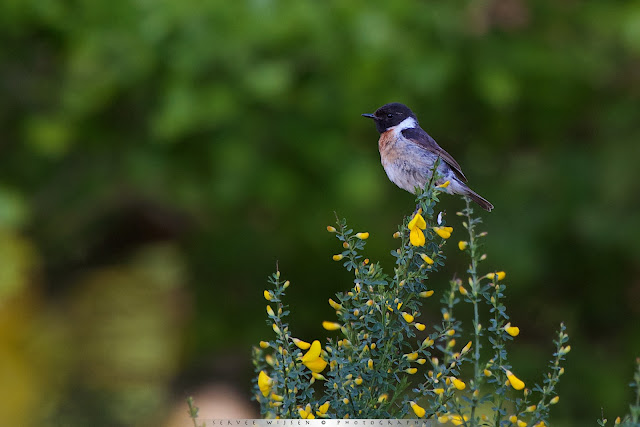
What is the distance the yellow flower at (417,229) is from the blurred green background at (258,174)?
3556mm

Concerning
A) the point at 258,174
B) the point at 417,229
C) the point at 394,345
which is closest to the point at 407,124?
the point at 417,229

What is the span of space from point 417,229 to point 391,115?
65cm

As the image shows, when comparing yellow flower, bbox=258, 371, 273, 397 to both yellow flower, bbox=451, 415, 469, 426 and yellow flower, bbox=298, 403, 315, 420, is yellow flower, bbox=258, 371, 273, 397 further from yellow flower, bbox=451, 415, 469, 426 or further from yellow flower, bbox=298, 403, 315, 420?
yellow flower, bbox=451, 415, 469, 426

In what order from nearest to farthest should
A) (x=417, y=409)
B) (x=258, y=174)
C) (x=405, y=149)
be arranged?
(x=417, y=409), (x=405, y=149), (x=258, y=174)

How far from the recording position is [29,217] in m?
7.15

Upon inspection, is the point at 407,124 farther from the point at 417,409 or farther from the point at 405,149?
the point at 417,409

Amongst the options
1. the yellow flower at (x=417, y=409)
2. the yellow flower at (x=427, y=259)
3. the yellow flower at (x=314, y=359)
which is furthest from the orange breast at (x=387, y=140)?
the yellow flower at (x=417, y=409)

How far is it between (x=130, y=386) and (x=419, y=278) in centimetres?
620

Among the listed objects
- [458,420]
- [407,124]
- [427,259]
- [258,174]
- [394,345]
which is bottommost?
[258,174]

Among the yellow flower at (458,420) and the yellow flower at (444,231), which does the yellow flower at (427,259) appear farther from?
the yellow flower at (458,420)

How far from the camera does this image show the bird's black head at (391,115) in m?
2.67

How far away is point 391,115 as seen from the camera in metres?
2.71

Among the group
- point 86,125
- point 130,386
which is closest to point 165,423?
point 130,386

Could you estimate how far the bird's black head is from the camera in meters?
2.67
